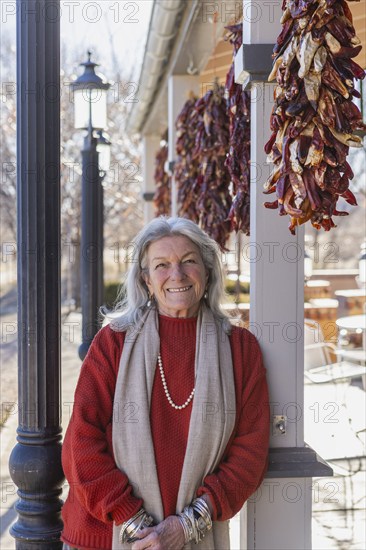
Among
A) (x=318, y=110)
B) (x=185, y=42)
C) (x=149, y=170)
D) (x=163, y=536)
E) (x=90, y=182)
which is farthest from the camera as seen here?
(x=149, y=170)

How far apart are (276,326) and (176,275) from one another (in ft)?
1.58

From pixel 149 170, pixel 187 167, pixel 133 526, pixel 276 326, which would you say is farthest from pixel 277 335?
pixel 149 170

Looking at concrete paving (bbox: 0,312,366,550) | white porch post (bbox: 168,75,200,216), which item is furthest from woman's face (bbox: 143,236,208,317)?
white porch post (bbox: 168,75,200,216)

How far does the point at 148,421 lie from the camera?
7.90 ft

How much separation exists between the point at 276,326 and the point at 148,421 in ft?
2.14

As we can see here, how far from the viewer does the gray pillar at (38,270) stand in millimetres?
2621

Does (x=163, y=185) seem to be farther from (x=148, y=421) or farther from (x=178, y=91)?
(x=148, y=421)

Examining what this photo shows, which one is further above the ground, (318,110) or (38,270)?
(318,110)

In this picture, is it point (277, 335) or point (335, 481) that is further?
point (335, 481)

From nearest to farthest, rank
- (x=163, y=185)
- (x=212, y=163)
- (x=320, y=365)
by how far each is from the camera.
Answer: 1. (x=212, y=163)
2. (x=320, y=365)
3. (x=163, y=185)

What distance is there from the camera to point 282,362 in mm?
2754

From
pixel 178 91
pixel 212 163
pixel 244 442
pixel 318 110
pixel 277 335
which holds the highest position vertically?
pixel 178 91

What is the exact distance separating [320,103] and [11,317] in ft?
65.6

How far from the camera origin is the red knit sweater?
7.77 ft
